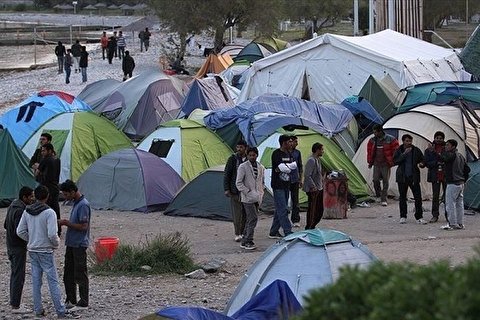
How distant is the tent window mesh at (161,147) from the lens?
65.9ft

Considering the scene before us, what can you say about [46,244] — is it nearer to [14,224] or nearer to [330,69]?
[14,224]

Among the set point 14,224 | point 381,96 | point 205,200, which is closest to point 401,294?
point 14,224

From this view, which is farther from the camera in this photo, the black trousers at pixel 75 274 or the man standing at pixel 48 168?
the man standing at pixel 48 168

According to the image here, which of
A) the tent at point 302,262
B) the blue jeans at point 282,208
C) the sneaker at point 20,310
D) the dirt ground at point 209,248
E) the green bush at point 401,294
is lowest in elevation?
the dirt ground at point 209,248

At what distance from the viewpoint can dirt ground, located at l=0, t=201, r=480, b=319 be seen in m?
11.8

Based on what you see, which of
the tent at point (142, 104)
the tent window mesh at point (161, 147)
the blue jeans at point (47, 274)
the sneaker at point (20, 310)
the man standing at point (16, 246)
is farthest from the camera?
the tent at point (142, 104)

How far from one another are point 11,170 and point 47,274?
9073mm

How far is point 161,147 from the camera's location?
66.2 feet

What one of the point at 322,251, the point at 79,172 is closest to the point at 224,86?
the point at 79,172

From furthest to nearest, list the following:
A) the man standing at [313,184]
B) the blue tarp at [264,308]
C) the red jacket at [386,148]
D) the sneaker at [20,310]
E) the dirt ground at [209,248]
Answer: the red jacket at [386,148] < the man standing at [313,184] < the dirt ground at [209,248] < the sneaker at [20,310] < the blue tarp at [264,308]

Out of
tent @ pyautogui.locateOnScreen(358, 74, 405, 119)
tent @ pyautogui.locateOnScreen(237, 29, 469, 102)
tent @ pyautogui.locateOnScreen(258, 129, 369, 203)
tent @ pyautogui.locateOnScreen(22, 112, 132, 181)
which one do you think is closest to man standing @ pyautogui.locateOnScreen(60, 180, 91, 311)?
tent @ pyautogui.locateOnScreen(258, 129, 369, 203)

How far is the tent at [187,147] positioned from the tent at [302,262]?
8609 millimetres

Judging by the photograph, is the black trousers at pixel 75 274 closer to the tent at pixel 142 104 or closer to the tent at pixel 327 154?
the tent at pixel 327 154

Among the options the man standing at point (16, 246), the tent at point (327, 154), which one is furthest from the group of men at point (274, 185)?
the man standing at point (16, 246)
